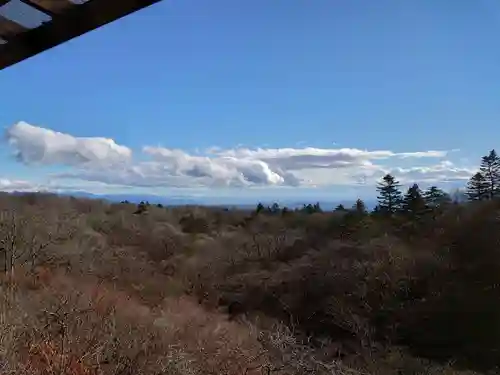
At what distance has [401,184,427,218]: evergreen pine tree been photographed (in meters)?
43.9

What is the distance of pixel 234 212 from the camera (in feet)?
223

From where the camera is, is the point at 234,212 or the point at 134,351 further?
the point at 234,212

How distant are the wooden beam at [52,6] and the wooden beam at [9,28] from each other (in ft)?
0.81

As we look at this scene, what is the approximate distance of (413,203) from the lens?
45.6 meters

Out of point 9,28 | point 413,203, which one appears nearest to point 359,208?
point 413,203

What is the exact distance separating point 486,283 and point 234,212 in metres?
42.2

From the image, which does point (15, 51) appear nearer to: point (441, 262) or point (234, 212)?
point (441, 262)

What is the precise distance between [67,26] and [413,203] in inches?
1804

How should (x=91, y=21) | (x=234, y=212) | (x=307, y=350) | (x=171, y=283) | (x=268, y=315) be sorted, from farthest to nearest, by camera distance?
(x=234, y=212)
(x=171, y=283)
(x=268, y=315)
(x=307, y=350)
(x=91, y=21)

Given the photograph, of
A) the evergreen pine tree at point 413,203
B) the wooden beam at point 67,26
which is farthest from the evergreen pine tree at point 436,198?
the wooden beam at point 67,26

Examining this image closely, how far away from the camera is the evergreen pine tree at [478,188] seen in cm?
4203

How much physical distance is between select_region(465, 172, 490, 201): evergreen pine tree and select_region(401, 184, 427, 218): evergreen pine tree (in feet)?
12.2

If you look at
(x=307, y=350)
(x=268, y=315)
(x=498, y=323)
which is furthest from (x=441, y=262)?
(x=307, y=350)

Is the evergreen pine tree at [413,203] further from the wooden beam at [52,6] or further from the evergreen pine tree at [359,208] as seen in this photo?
the wooden beam at [52,6]
